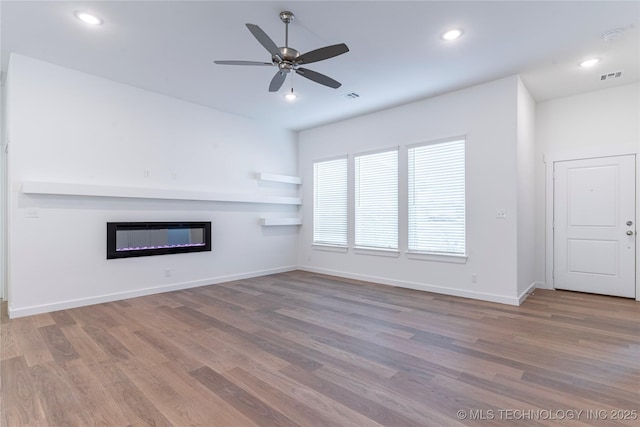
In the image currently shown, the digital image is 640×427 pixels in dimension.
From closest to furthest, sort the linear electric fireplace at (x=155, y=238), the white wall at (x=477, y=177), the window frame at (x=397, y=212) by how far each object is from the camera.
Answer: the white wall at (x=477, y=177), the linear electric fireplace at (x=155, y=238), the window frame at (x=397, y=212)

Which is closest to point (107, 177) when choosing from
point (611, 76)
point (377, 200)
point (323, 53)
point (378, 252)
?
point (323, 53)

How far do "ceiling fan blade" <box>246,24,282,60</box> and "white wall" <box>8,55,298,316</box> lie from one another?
3125 millimetres

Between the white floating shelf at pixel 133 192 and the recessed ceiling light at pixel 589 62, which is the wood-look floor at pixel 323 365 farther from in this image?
the recessed ceiling light at pixel 589 62

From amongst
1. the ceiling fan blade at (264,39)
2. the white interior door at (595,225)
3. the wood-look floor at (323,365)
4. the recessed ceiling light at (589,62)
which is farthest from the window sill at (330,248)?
the recessed ceiling light at (589,62)

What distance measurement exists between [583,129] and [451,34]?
327 cm

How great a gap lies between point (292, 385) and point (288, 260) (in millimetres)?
4794

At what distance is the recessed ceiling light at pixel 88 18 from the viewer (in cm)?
308

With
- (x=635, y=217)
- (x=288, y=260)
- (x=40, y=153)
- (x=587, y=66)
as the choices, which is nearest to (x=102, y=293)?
(x=40, y=153)

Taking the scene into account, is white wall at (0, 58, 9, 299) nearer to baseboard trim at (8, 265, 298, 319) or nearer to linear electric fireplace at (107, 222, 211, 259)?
baseboard trim at (8, 265, 298, 319)

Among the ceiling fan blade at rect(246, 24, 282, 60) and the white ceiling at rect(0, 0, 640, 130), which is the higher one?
the white ceiling at rect(0, 0, 640, 130)

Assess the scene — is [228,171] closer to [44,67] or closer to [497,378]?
[44,67]

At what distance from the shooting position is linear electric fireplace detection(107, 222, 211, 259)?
4633mm

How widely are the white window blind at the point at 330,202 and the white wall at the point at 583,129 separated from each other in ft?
11.1

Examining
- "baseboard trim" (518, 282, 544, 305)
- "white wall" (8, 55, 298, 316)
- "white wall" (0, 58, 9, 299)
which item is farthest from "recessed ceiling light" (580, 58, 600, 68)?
"white wall" (0, 58, 9, 299)
